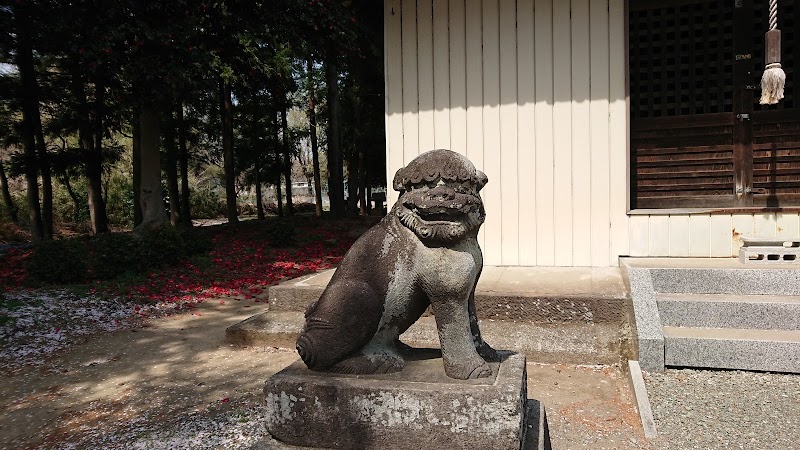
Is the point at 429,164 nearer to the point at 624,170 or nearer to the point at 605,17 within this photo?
the point at 624,170

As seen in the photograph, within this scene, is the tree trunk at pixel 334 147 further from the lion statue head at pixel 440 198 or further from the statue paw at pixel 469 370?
the statue paw at pixel 469 370

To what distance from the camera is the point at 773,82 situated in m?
4.88

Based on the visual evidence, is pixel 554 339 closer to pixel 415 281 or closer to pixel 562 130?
pixel 415 281

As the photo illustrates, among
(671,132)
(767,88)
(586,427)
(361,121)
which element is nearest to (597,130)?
(671,132)

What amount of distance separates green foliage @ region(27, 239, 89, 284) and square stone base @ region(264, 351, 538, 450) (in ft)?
24.2

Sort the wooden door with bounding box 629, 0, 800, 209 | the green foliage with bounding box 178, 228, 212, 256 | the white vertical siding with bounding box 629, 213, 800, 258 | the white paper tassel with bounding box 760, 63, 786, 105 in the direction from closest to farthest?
the white paper tassel with bounding box 760, 63, 786, 105
the white vertical siding with bounding box 629, 213, 800, 258
the wooden door with bounding box 629, 0, 800, 209
the green foliage with bounding box 178, 228, 212, 256

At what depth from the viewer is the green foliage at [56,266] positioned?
802 centimetres

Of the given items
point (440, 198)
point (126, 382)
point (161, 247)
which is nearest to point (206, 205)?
point (161, 247)

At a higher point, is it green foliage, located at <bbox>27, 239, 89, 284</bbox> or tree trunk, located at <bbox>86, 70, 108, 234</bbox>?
tree trunk, located at <bbox>86, 70, 108, 234</bbox>

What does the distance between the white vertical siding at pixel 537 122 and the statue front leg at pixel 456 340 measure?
4545 mm

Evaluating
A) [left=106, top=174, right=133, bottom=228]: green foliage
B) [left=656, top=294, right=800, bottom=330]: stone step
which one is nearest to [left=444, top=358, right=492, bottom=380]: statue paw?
[left=656, top=294, right=800, bottom=330]: stone step

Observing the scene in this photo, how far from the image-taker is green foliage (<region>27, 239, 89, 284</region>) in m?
8.02

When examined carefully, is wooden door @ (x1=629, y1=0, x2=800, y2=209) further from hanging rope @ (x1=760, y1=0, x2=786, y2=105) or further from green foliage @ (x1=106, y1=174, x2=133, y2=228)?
green foliage @ (x1=106, y1=174, x2=133, y2=228)

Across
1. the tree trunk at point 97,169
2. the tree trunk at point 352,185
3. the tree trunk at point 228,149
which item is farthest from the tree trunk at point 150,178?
the tree trunk at point 352,185
